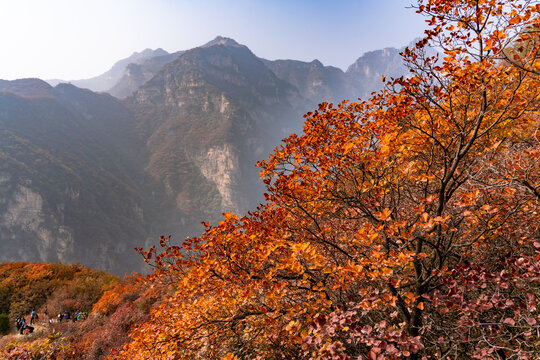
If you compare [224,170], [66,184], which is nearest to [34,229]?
[66,184]

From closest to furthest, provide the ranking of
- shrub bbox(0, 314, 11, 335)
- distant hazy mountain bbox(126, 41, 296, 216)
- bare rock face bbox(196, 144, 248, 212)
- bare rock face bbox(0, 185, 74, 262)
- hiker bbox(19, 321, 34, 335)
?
hiker bbox(19, 321, 34, 335) < shrub bbox(0, 314, 11, 335) < bare rock face bbox(0, 185, 74, 262) < bare rock face bbox(196, 144, 248, 212) < distant hazy mountain bbox(126, 41, 296, 216)

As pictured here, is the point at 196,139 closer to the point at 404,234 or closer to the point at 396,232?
the point at 396,232

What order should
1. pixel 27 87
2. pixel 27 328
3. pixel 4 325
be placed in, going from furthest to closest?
1. pixel 27 87
2. pixel 4 325
3. pixel 27 328

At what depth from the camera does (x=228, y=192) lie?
12850 centimetres

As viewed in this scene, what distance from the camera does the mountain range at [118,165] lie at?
8650 centimetres

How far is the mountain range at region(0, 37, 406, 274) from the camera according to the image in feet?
284

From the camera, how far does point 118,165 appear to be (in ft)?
420

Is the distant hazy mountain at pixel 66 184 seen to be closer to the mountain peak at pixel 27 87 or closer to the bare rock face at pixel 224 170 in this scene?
the mountain peak at pixel 27 87

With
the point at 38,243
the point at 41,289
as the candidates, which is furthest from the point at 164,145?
the point at 41,289

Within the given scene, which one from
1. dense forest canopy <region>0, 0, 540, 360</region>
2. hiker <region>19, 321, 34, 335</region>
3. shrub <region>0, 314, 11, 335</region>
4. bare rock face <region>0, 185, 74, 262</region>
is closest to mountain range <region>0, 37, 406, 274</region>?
bare rock face <region>0, 185, 74, 262</region>

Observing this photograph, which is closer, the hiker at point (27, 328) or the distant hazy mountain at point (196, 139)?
the hiker at point (27, 328)

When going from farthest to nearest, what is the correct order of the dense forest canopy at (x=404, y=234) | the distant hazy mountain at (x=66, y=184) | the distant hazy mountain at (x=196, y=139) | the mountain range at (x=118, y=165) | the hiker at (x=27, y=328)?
the distant hazy mountain at (x=196, y=139)
the mountain range at (x=118, y=165)
the distant hazy mountain at (x=66, y=184)
the hiker at (x=27, y=328)
the dense forest canopy at (x=404, y=234)

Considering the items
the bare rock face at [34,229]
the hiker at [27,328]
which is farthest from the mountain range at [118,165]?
the hiker at [27,328]

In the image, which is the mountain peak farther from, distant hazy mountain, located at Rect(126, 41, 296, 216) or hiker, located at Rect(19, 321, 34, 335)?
hiker, located at Rect(19, 321, 34, 335)
